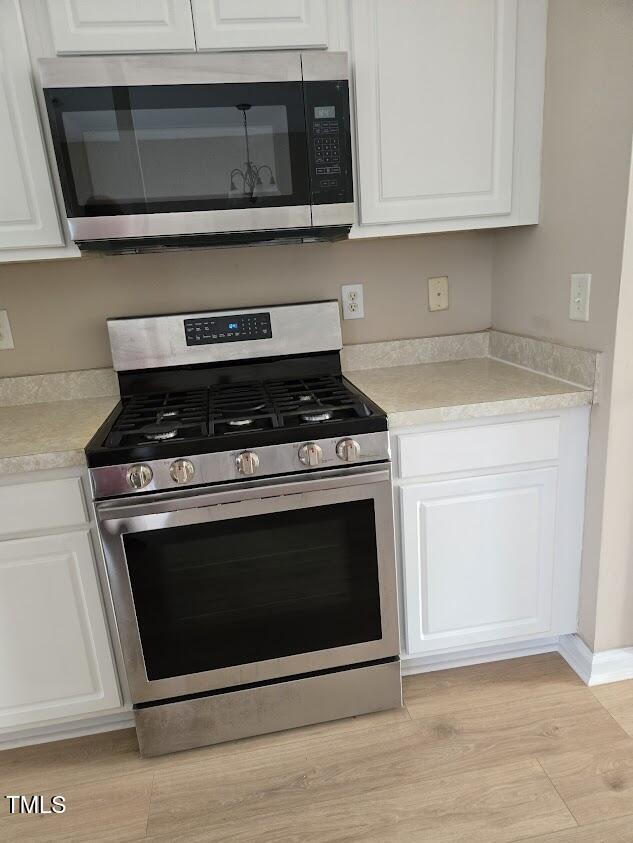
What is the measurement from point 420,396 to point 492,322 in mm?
677

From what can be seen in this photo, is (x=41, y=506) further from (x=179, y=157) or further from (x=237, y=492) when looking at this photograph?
(x=179, y=157)

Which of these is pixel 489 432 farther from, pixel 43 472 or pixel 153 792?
pixel 153 792

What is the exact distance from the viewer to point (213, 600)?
1512 mm

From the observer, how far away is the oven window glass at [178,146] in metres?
1.43

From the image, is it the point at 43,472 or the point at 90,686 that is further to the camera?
the point at 90,686

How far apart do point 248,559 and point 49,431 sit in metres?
0.65

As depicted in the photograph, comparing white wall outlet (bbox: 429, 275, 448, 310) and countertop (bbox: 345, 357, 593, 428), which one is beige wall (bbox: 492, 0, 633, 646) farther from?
white wall outlet (bbox: 429, 275, 448, 310)

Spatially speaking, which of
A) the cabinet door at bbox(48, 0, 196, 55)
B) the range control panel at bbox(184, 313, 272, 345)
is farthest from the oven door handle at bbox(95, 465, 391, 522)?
the cabinet door at bbox(48, 0, 196, 55)

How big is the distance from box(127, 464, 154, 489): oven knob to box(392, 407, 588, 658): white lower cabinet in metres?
0.66

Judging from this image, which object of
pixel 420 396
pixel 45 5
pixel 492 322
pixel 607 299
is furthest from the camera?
pixel 492 322

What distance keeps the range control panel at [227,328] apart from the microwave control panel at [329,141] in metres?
0.47

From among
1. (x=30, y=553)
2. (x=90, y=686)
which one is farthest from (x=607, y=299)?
(x=90, y=686)

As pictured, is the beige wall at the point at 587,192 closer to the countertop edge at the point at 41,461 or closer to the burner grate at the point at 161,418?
the burner grate at the point at 161,418

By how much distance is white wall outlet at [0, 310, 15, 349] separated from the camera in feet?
6.12
